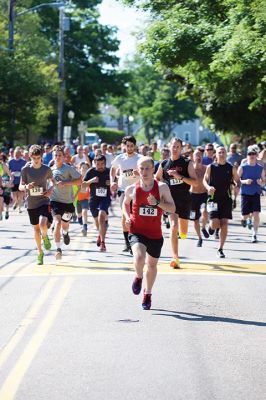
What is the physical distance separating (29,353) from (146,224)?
2747mm

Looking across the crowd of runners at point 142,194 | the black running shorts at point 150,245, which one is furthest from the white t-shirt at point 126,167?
the black running shorts at point 150,245

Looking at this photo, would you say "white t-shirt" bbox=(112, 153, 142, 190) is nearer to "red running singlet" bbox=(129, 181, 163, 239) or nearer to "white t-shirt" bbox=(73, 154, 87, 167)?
"red running singlet" bbox=(129, 181, 163, 239)

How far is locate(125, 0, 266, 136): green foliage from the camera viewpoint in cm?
2328

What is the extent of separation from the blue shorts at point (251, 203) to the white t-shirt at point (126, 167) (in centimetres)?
407

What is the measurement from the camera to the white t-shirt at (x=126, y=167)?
52.1 feet

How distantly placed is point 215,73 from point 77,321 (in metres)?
17.6

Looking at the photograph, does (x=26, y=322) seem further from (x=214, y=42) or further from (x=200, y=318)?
(x=214, y=42)

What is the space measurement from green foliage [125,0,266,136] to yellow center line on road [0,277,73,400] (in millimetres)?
12774

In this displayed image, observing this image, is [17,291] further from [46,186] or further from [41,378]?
[41,378]

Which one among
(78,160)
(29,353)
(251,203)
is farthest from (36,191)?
(78,160)

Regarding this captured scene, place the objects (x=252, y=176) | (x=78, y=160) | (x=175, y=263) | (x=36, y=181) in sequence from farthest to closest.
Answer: (x=78, y=160), (x=252, y=176), (x=36, y=181), (x=175, y=263)

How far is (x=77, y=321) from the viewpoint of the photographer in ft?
32.3

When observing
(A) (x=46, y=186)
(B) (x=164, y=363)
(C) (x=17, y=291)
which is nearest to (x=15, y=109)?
(A) (x=46, y=186)

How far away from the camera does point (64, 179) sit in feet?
50.7
